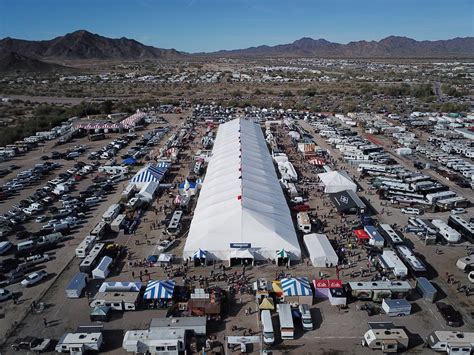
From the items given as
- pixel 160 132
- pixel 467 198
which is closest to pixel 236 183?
pixel 467 198

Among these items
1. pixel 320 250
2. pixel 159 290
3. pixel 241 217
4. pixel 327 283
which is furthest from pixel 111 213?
pixel 327 283

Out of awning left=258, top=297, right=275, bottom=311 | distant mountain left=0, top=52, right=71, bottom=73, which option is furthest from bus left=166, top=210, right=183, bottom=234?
distant mountain left=0, top=52, right=71, bottom=73

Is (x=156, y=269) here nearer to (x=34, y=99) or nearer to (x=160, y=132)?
(x=160, y=132)

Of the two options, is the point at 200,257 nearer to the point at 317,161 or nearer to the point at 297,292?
the point at 297,292

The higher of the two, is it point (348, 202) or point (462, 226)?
point (348, 202)

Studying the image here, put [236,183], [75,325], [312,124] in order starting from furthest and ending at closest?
[312,124], [236,183], [75,325]
